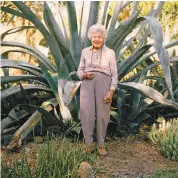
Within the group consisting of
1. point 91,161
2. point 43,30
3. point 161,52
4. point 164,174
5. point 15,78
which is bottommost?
point 164,174

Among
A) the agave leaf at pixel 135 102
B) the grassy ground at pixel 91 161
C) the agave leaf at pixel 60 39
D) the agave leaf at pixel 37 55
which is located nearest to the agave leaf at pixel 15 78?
the agave leaf at pixel 37 55

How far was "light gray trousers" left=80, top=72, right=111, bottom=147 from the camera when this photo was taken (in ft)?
13.6

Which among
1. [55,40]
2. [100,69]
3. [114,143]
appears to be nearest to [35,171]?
[100,69]

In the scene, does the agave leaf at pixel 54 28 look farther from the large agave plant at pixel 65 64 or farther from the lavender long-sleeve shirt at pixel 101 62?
the lavender long-sleeve shirt at pixel 101 62

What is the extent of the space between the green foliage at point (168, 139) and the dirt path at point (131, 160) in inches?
2.5

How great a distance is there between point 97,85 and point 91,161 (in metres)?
0.80

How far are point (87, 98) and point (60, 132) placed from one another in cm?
69

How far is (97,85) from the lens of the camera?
414cm

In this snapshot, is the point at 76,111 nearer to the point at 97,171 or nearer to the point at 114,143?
the point at 114,143

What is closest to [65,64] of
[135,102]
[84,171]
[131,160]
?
[135,102]

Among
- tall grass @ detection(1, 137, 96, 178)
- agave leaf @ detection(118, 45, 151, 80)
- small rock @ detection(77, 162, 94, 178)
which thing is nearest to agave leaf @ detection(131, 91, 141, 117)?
agave leaf @ detection(118, 45, 151, 80)

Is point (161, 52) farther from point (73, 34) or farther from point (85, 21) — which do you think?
point (85, 21)

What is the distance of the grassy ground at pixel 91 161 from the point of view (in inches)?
125

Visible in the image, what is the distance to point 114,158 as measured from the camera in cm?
420
